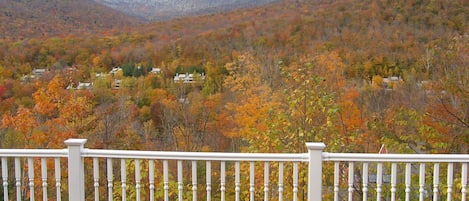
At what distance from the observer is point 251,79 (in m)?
13.2

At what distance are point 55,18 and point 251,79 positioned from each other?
23499mm

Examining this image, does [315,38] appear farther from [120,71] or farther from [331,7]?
[120,71]

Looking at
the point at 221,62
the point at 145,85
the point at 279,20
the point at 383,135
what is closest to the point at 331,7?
the point at 279,20

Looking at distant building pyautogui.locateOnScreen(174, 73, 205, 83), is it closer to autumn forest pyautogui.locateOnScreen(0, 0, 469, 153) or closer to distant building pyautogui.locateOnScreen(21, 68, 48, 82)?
autumn forest pyautogui.locateOnScreen(0, 0, 469, 153)

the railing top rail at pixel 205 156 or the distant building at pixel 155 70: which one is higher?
the distant building at pixel 155 70

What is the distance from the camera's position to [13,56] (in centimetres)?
2541

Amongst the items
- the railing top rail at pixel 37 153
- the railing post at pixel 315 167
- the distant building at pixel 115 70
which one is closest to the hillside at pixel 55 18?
the distant building at pixel 115 70

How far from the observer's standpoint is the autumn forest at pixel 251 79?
5801 millimetres

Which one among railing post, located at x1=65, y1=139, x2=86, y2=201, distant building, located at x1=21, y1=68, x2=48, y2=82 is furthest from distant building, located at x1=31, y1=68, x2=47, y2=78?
railing post, located at x1=65, y1=139, x2=86, y2=201

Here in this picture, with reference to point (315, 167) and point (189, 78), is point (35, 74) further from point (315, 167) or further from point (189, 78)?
point (315, 167)

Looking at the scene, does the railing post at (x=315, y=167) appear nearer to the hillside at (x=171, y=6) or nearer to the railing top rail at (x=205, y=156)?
the railing top rail at (x=205, y=156)

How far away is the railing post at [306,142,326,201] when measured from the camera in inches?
118

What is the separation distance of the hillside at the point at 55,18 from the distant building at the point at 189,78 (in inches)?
289

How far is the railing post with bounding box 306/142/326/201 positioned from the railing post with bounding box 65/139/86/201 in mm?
1633
